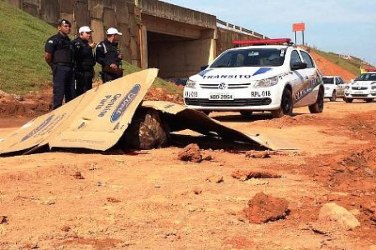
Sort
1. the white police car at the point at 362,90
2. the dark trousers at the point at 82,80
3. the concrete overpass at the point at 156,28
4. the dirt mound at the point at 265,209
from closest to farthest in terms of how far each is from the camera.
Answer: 1. the dirt mound at the point at 265,209
2. the dark trousers at the point at 82,80
3. the white police car at the point at 362,90
4. the concrete overpass at the point at 156,28

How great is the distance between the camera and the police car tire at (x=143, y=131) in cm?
679

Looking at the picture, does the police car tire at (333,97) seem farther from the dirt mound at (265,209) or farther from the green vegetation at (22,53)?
the dirt mound at (265,209)

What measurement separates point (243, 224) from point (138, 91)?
3.03 meters

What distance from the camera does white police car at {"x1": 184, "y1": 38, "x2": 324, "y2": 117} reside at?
1134 centimetres

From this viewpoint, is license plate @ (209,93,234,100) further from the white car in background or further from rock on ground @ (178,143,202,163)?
the white car in background

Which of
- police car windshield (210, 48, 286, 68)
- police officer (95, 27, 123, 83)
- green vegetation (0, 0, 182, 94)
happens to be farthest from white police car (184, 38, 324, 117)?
green vegetation (0, 0, 182, 94)

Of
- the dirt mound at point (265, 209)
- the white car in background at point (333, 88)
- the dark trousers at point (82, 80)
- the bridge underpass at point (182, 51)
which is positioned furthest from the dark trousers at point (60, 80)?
the bridge underpass at point (182, 51)

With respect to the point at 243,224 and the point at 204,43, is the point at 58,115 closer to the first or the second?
the point at 243,224

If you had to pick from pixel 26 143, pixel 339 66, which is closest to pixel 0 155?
pixel 26 143

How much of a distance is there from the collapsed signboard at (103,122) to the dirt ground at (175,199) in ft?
0.71

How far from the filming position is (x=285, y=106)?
476 inches

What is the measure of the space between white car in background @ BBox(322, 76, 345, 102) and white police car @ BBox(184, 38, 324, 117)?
16797 millimetres

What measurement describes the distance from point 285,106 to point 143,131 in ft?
19.3

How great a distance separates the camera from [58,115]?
23.1 feet
